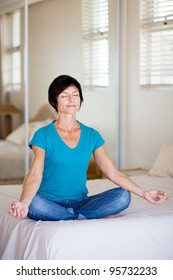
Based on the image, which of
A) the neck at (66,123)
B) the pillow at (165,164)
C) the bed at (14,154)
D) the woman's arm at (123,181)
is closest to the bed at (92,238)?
the woman's arm at (123,181)

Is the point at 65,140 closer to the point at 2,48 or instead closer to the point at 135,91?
the point at 2,48

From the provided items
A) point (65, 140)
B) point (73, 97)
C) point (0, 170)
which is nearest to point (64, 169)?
point (65, 140)

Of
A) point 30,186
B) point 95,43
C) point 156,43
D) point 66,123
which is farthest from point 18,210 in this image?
point 95,43

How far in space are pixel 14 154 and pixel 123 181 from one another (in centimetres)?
206

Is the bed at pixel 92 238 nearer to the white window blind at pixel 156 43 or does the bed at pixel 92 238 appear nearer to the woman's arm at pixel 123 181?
the woman's arm at pixel 123 181

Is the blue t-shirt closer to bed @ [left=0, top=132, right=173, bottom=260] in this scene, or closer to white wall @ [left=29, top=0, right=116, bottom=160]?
bed @ [left=0, top=132, right=173, bottom=260]

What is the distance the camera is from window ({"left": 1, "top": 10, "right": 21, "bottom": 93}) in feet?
15.1

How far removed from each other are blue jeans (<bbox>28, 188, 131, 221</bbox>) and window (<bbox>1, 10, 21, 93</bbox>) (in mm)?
2042

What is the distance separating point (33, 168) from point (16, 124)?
2.11m

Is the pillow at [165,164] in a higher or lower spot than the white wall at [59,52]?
lower

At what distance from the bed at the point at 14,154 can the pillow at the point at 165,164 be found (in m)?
1.07

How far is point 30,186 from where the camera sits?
2.56 m

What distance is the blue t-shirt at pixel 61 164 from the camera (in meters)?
2.70
